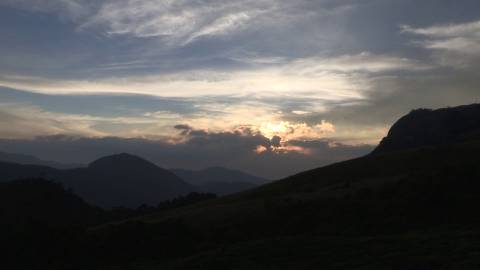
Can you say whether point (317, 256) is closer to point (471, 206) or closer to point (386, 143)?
point (471, 206)

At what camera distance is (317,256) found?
25.5 metres

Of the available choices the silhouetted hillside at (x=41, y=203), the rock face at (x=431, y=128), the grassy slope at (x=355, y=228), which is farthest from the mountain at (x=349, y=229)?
the rock face at (x=431, y=128)

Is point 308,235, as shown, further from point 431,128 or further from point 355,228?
point 431,128

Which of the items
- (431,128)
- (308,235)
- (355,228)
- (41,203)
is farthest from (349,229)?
(431,128)

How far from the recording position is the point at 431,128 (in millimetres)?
130625

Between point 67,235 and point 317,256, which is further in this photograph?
point 67,235

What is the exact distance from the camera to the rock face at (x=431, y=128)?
114m

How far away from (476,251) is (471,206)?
14.5m

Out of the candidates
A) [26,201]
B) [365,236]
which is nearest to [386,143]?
[26,201]

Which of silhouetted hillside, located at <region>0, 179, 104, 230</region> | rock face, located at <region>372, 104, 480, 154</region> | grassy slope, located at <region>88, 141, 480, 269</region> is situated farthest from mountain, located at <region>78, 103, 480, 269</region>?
rock face, located at <region>372, 104, 480, 154</region>

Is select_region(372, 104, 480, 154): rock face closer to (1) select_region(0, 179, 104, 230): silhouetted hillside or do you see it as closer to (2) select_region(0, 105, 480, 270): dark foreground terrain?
(2) select_region(0, 105, 480, 270): dark foreground terrain

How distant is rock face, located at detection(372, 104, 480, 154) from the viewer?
376 feet

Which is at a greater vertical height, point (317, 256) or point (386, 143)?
point (386, 143)

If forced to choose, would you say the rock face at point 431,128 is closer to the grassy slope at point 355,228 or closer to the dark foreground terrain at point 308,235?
the grassy slope at point 355,228
